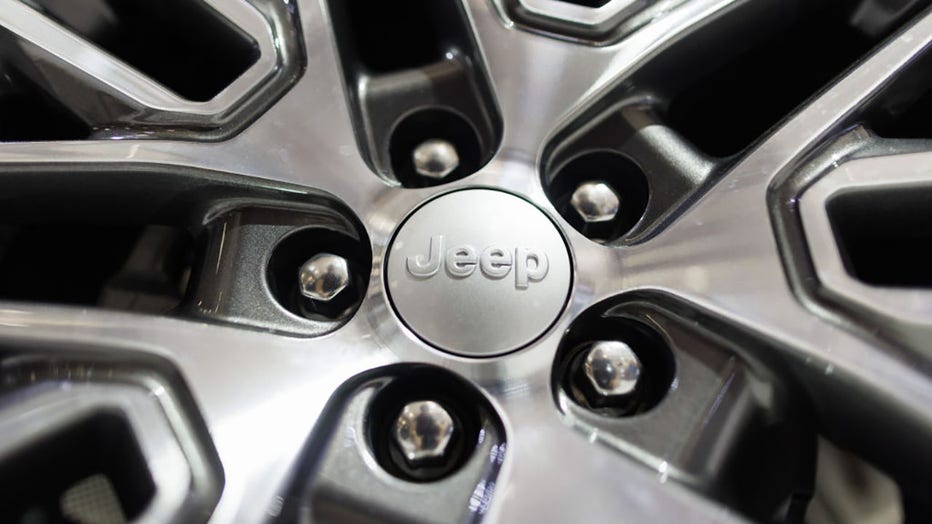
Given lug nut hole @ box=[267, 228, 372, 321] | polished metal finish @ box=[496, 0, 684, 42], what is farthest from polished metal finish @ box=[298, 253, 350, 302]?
polished metal finish @ box=[496, 0, 684, 42]

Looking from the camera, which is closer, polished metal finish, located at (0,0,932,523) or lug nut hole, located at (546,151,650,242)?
polished metal finish, located at (0,0,932,523)

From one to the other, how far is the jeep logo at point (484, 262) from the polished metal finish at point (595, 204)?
0.07 meters

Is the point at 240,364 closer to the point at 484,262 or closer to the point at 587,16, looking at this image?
the point at 484,262

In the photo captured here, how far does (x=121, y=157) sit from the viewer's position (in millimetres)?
516

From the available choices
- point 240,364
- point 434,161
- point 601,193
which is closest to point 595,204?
point 601,193

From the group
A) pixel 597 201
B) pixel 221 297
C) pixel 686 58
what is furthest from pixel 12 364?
pixel 686 58

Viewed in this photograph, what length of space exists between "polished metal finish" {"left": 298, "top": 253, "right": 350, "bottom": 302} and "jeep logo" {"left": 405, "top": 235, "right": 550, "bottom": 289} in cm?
5

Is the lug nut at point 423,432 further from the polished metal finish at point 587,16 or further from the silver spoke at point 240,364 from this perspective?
the polished metal finish at point 587,16

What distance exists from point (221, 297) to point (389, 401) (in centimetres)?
13

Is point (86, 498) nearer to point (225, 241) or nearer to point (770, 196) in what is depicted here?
point (225, 241)

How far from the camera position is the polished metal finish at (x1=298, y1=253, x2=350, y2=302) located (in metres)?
0.52

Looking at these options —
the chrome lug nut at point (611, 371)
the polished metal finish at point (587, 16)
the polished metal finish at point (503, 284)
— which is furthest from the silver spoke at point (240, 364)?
the polished metal finish at point (587, 16)

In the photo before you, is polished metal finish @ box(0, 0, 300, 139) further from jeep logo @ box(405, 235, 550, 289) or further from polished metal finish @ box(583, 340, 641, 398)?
polished metal finish @ box(583, 340, 641, 398)

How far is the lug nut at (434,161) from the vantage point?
56cm
